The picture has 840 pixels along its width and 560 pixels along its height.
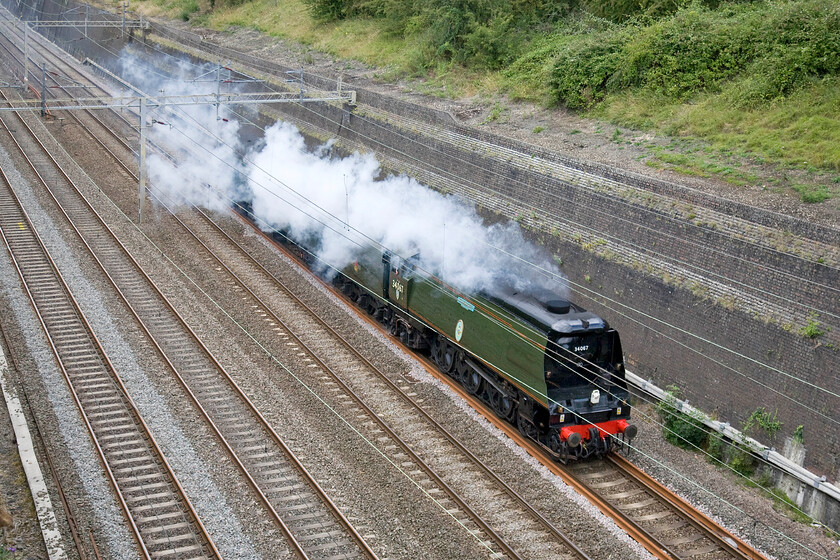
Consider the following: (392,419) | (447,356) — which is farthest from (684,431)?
(392,419)

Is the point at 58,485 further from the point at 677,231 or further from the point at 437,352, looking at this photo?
the point at 677,231

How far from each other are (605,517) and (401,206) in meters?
9.55

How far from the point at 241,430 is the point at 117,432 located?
7.26 ft

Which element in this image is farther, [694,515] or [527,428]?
[527,428]

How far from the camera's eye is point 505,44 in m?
31.7

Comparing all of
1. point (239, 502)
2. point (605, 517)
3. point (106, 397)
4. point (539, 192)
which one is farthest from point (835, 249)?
point (106, 397)

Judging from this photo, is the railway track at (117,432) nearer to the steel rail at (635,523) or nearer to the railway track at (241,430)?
the railway track at (241,430)

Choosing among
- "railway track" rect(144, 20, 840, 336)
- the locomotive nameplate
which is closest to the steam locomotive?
the locomotive nameplate

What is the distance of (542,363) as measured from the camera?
14180mm

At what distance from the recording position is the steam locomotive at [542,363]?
563 inches

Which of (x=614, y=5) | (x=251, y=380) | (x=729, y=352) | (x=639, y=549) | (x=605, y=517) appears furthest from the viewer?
(x=614, y=5)

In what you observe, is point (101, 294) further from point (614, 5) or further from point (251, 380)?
point (614, 5)

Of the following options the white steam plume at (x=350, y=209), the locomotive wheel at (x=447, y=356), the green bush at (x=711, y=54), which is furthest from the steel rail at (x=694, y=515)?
the green bush at (x=711, y=54)

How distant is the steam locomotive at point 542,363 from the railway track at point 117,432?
605 centimetres
